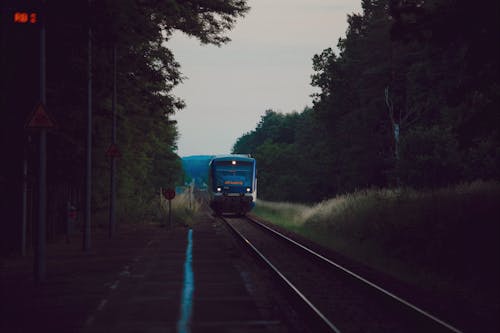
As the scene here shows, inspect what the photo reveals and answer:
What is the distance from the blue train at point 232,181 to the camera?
4444 centimetres

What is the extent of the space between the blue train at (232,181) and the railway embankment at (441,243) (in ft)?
60.9

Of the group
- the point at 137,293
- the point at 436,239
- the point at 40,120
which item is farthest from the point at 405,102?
the point at 137,293

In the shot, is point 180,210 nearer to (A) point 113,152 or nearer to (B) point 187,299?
(A) point 113,152

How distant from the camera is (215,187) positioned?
44.6 m

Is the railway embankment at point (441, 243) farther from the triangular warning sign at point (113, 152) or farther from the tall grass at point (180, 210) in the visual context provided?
the tall grass at point (180, 210)

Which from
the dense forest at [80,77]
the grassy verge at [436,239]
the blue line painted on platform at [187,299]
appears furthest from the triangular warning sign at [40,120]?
the grassy verge at [436,239]

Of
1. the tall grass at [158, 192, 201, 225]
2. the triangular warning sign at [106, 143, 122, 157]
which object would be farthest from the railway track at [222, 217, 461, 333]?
the tall grass at [158, 192, 201, 225]

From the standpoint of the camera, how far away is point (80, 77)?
23234 mm

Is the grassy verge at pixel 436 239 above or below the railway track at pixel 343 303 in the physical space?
above

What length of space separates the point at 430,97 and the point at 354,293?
3825 centimetres

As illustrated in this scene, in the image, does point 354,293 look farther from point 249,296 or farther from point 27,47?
point 27,47

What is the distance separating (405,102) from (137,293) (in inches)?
1785

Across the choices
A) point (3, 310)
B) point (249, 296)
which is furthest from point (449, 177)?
point (3, 310)

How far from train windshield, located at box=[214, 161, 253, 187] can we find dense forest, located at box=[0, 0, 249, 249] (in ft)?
33.4
